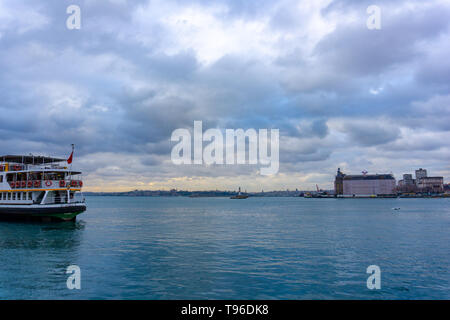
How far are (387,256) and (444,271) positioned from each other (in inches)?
240

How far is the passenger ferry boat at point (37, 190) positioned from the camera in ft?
184

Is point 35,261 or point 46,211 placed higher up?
point 46,211

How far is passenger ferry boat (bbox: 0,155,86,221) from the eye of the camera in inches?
2210

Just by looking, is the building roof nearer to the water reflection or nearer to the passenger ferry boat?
the passenger ferry boat

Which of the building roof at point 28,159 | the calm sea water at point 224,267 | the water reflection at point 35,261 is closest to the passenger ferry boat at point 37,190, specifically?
the building roof at point 28,159

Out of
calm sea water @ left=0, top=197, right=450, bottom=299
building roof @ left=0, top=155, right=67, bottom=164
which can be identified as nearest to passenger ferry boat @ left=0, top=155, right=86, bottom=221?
building roof @ left=0, top=155, right=67, bottom=164

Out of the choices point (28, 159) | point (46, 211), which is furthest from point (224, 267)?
point (28, 159)

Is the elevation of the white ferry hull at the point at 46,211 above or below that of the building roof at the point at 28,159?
below

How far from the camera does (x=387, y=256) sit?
1195 inches

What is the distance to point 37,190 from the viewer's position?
56.4 m

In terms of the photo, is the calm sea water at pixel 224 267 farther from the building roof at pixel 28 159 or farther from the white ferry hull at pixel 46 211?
the building roof at pixel 28 159

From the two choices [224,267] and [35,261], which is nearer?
[224,267]

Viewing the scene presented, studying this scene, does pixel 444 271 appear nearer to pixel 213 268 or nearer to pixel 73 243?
pixel 213 268

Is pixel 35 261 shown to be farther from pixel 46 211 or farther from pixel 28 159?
pixel 28 159
